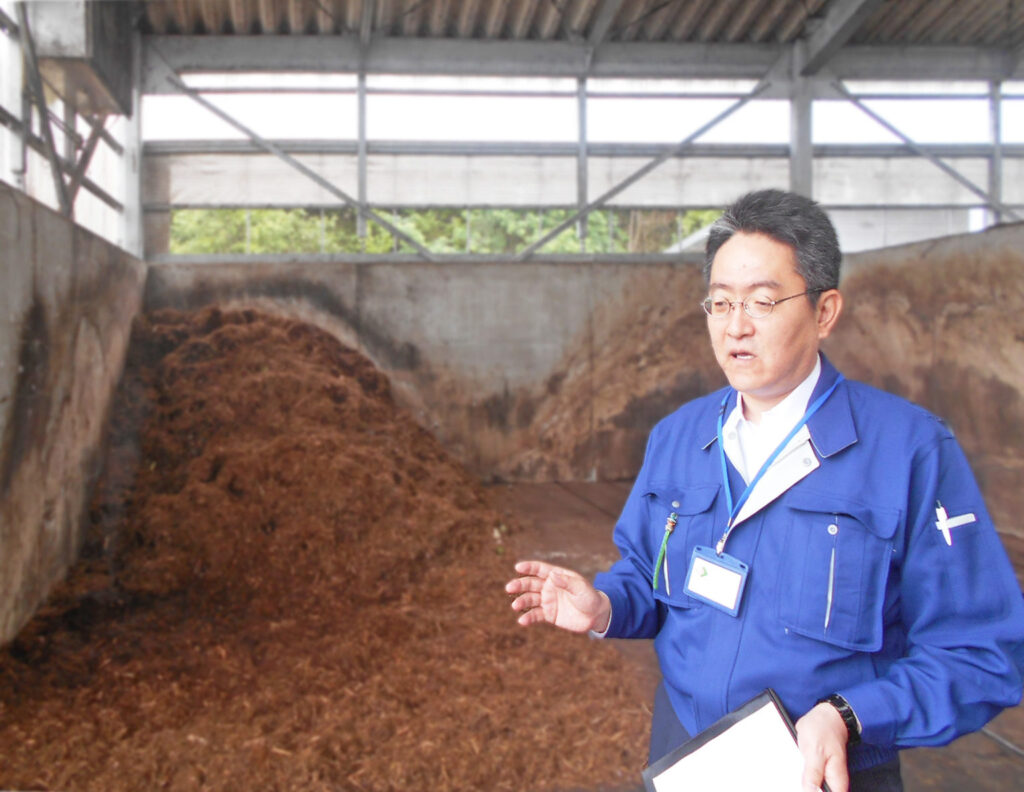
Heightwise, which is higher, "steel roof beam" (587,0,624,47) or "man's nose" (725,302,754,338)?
"steel roof beam" (587,0,624,47)

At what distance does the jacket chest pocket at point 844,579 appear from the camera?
1135 mm

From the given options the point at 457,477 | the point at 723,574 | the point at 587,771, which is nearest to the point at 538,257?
the point at 457,477

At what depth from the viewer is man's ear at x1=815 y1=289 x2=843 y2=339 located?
4.25ft

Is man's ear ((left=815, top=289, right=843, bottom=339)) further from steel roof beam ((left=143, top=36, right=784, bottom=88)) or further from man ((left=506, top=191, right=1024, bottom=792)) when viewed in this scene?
steel roof beam ((left=143, top=36, right=784, bottom=88))

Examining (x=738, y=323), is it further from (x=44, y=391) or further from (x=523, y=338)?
(x=523, y=338)

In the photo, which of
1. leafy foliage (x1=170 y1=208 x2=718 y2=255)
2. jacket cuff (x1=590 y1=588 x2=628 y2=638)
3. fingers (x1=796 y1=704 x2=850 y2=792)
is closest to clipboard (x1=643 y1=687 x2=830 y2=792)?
fingers (x1=796 y1=704 x2=850 y2=792)

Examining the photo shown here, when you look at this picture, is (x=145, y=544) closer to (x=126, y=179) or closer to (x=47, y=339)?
(x=47, y=339)

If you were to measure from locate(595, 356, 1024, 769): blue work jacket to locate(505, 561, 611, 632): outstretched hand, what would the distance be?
0.17 metres

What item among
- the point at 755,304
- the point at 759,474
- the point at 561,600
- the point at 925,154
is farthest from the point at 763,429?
the point at 925,154

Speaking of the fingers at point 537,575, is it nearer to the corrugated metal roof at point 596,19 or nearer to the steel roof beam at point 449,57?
the corrugated metal roof at point 596,19

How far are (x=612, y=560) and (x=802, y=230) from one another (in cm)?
359

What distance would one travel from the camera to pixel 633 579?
1.48 metres

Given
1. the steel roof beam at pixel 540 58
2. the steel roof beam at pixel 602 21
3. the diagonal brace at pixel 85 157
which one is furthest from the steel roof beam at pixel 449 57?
the diagonal brace at pixel 85 157

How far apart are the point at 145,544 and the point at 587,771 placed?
299 cm
